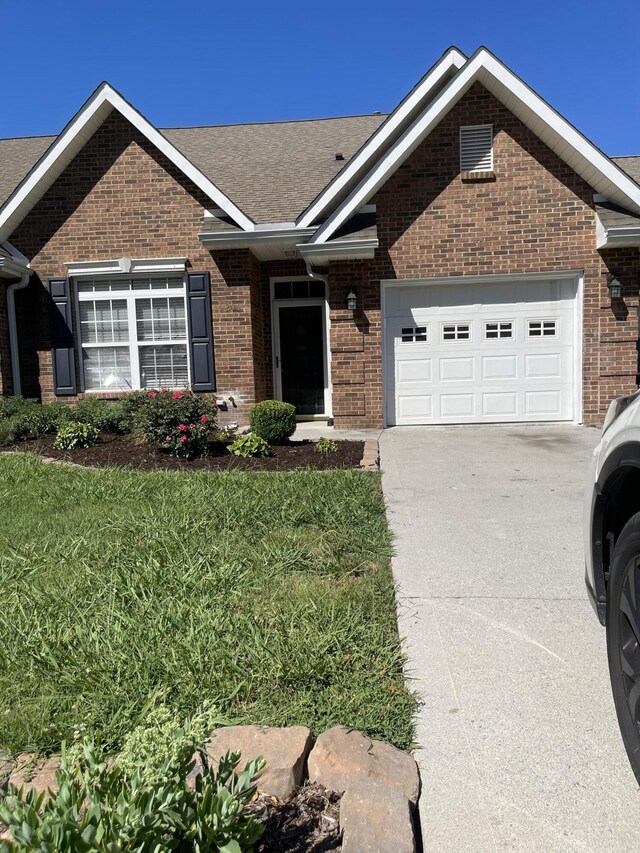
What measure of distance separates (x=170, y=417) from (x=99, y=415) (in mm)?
2618

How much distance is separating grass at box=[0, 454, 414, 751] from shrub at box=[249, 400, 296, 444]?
2.94 m

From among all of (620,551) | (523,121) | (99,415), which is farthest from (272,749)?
(523,121)

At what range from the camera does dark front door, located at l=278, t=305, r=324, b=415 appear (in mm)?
12641

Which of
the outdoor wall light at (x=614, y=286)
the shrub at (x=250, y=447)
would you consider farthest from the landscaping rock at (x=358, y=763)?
the outdoor wall light at (x=614, y=286)

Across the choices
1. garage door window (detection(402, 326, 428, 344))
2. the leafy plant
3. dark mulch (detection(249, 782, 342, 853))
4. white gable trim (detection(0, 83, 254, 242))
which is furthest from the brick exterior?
dark mulch (detection(249, 782, 342, 853))

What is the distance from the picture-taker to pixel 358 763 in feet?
7.27

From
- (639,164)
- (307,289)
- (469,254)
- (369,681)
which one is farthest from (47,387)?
(639,164)

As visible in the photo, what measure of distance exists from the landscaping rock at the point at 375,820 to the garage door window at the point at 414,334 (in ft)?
31.0

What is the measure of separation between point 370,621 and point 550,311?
887 centimetres

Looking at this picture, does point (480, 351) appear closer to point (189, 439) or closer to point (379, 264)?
point (379, 264)

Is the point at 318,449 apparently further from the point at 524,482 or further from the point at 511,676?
the point at 511,676

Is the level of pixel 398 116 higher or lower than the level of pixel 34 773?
higher

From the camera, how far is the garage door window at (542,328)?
36.0ft

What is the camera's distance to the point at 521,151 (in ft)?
34.4
